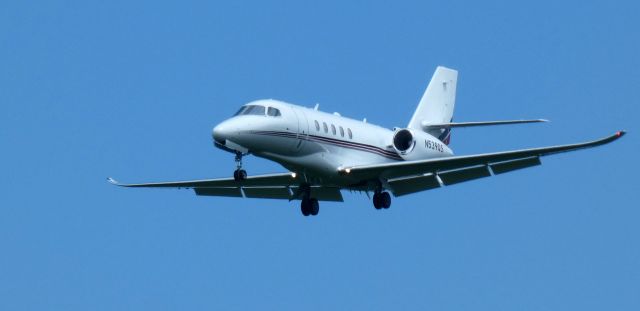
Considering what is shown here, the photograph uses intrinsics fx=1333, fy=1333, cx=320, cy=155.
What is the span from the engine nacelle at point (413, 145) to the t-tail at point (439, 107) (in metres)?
1.19

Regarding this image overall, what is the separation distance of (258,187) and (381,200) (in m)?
4.35

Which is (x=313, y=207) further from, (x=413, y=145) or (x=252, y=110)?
(x=252, y=110)

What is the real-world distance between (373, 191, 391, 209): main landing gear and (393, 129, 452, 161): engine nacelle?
4.73 feet

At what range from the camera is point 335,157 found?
33312 mm

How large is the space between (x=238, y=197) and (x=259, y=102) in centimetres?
597

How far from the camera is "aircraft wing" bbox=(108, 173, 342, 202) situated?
114 ft

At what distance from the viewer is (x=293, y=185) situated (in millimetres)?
35719

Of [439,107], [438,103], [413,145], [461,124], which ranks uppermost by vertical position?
[438,103]

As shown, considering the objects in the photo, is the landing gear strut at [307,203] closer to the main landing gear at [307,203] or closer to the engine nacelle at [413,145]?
the main landing gear at [307,203]

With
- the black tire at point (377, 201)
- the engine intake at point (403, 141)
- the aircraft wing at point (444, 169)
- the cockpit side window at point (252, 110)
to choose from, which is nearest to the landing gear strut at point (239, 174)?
the cockpit side window at point (252, 110)

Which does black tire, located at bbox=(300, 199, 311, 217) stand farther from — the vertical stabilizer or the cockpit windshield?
the vertical stabilizer

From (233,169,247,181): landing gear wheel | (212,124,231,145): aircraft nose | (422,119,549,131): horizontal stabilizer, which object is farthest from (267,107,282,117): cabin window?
(422,119,549,131): horizontal stabilizer

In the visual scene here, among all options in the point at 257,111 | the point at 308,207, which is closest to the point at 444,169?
the point at 308,207

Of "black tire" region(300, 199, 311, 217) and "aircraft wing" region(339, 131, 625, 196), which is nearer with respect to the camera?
"aircraft wing" region(339, 131, 625, 196)
